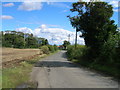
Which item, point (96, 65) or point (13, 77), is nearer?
point (13, 77)

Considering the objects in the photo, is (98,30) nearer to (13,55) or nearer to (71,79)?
(71,79)

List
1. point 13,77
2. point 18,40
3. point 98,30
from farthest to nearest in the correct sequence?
point 18,40 < point 98,30 < point 13,77

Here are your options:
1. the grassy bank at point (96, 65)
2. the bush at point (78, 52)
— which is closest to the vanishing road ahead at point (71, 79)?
the grassy bank at point (96, 65)

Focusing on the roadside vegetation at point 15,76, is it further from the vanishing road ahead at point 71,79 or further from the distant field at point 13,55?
the distant field at point 13,55

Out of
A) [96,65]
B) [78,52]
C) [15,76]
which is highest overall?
[78,52]

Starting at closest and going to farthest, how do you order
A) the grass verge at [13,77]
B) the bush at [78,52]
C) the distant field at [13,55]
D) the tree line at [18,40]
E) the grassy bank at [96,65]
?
the grass verge at [13,77]
the grassy bank at [96,65]
the bush at [78,52]
the distant field at [13,55]
the tree line at [18,40]

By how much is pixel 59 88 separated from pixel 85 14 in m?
16.0

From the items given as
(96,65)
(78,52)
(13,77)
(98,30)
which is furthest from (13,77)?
(78,52)

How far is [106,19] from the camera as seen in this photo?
21062 millimetres

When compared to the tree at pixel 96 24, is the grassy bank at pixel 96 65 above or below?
below

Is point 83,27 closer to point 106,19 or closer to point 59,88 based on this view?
point 106,19

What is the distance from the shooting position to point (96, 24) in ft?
68.8

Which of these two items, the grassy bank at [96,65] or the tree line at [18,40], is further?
the tree line at [18,40]

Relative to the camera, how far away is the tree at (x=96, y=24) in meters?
20.7
